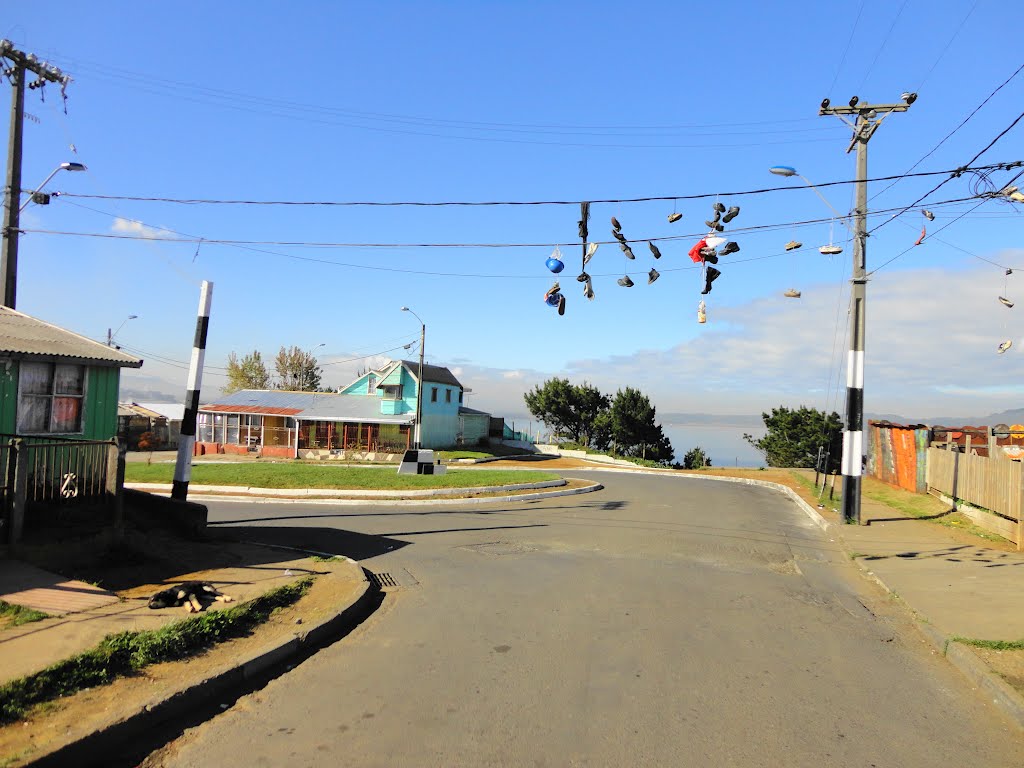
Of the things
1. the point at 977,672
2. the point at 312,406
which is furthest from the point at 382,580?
the point at 312,406

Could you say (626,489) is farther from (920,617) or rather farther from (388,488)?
(920,617)

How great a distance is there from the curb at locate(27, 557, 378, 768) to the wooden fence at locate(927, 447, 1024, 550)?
1212 centimetres

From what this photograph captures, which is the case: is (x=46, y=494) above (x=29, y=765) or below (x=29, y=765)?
above

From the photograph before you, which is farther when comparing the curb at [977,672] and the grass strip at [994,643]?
the grass strip at [994,643]

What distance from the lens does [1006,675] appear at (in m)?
5.68

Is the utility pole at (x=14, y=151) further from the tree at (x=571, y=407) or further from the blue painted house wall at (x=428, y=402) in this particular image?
the tree at (x=571, y=407)

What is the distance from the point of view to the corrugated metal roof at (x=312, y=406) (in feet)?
145

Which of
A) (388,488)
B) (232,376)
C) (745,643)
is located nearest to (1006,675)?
(745,643)

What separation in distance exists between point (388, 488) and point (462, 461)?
2120 centimetres

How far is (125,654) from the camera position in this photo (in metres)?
5.39

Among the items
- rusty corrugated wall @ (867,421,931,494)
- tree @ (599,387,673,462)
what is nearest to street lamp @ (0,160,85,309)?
rusty corrugated wall @ (867,421,931,494)

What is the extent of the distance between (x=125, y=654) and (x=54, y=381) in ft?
24.9

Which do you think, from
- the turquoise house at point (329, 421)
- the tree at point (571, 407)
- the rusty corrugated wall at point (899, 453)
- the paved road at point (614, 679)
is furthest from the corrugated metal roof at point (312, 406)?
the paved road at point (614, 679)

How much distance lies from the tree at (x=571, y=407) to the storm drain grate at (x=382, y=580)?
5085 centimetres
